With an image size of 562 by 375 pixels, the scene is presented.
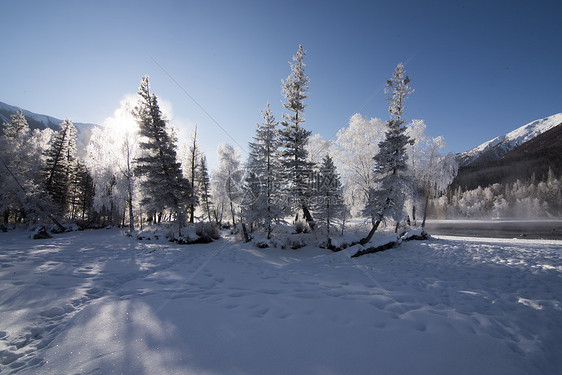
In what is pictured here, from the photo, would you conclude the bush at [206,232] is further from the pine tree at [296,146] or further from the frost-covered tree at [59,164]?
the frost-covered tree at [59,164]

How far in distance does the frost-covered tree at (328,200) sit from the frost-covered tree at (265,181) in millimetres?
2950

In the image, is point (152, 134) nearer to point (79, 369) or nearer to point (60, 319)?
point (60, 319)

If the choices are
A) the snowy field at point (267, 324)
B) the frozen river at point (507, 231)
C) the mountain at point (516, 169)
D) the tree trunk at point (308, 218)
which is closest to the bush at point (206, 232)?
Result: the tree trunk at point (308, 218)

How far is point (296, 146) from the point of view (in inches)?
615

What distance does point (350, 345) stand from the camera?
2855 mm

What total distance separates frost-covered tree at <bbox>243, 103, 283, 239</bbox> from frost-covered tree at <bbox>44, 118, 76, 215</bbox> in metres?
23.6

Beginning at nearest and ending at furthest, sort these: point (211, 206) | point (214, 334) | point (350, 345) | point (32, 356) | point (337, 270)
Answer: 1. point (32, 356)
2. point (350, 345)
3. point (214, 334)
4. point (337, 270)
5. point (211, 206)

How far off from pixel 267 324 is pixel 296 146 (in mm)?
13495

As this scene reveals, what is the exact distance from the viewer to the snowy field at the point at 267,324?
2518 millimetres

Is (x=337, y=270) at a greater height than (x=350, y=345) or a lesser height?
lesser

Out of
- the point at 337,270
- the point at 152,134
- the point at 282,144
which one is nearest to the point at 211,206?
the point at 152,134

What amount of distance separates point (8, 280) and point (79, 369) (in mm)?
5539

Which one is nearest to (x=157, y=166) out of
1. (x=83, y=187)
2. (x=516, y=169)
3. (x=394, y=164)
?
(x=394, y=164)

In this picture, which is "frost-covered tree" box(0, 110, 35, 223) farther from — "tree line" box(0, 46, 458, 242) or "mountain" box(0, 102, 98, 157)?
"mountain" box(0, 102, 98, 157)
